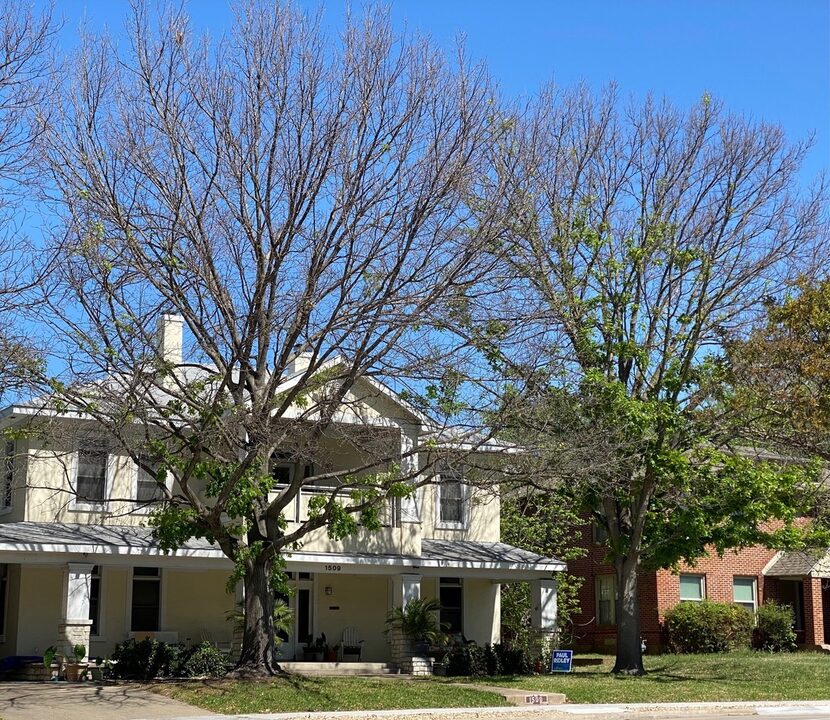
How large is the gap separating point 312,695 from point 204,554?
6.43m

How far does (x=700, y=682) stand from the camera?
83.2 feet

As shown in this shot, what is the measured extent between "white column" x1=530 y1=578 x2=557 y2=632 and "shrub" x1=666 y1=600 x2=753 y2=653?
6.85 metres

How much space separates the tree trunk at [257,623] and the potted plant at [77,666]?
4.03 metres

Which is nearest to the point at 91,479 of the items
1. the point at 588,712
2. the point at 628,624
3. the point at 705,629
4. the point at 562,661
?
the point at 562,661

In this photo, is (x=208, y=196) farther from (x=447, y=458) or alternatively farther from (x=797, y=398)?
(x=797, y=398)

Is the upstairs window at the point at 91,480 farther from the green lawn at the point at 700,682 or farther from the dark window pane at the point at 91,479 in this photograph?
the green lawn at the point at 700,682

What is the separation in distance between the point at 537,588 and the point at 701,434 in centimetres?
705

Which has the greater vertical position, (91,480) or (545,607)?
(91,480)

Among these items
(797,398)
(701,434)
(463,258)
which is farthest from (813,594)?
(463,258)

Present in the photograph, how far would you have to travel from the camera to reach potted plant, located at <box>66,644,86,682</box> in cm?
2422

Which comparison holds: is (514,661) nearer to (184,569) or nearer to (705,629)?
(184,569)

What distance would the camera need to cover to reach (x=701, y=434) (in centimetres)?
2612

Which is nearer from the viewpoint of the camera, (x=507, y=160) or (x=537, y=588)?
(x=507, y=160)

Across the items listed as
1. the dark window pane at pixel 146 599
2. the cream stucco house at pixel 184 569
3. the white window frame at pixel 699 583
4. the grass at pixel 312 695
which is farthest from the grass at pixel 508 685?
the white window frame at pixel 699 583
